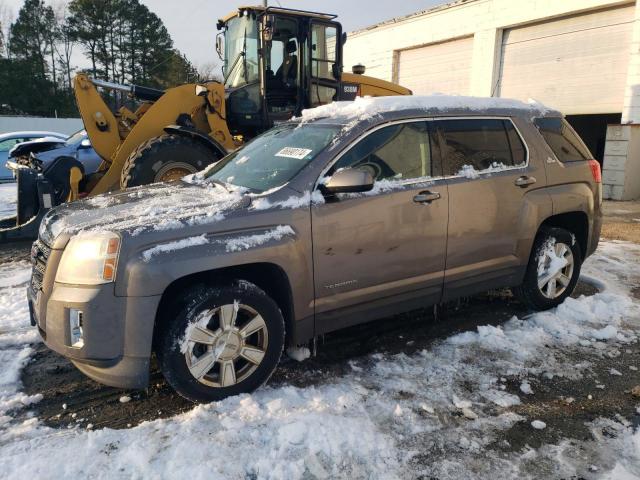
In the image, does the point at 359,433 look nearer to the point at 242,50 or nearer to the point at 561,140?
Answer: the point at 561,140

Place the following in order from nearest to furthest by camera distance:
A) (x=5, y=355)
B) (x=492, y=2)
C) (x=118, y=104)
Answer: (x=5, y=355)
(x=118, y=104)
(x=492, y=2)

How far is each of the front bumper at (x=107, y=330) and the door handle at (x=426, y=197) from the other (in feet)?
6.53

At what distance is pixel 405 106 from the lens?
395 cm

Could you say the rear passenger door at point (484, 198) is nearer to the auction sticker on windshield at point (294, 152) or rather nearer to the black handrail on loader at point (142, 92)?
the auction sticker on windshield at point (294, 152)

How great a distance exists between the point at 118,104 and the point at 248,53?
2.51 metres

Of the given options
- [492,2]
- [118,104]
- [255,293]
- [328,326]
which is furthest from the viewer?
[492,2]

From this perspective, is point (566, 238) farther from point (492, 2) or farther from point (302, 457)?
point (492, 2)

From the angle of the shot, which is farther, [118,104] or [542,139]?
[118,104]

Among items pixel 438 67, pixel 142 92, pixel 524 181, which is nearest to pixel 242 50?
pixel 142 92

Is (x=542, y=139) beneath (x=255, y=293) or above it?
above

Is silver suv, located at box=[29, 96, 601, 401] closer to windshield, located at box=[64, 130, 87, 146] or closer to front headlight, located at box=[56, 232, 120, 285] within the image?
front headlight, located at box=[56, 232, 120, 285]

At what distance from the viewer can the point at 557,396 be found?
3338mm

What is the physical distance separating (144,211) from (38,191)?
436cm

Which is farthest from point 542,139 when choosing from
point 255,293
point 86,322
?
point 86,322
